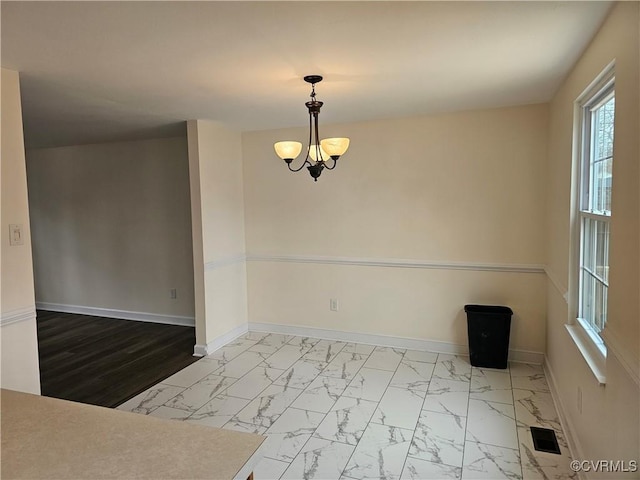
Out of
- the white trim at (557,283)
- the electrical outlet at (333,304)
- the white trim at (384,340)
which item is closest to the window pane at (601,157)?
the white trim at (557,283)

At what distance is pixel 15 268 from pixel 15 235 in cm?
19

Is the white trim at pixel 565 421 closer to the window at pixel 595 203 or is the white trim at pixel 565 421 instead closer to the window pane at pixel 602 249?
the window at pixel 595 203

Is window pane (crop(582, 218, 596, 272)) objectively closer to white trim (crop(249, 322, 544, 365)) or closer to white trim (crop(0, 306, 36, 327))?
white trim (crop(249, 322, 544, 365))

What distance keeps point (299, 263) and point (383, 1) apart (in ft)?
10.1

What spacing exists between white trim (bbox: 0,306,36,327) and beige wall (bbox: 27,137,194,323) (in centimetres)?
243

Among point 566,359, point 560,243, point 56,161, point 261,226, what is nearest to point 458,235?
point 560,243

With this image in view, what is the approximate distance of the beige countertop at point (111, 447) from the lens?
2.98ft

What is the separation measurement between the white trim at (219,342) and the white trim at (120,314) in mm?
772

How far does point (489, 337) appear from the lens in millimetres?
3520

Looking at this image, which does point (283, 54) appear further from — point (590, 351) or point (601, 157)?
point (590, 351)

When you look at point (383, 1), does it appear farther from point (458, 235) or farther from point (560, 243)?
point (458, 235)

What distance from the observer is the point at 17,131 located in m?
2.39

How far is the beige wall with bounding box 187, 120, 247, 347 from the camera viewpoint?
3902 millimetres

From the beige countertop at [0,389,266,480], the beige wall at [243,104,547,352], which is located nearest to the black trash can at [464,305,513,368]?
the beige wall at [243,104,547,352]
